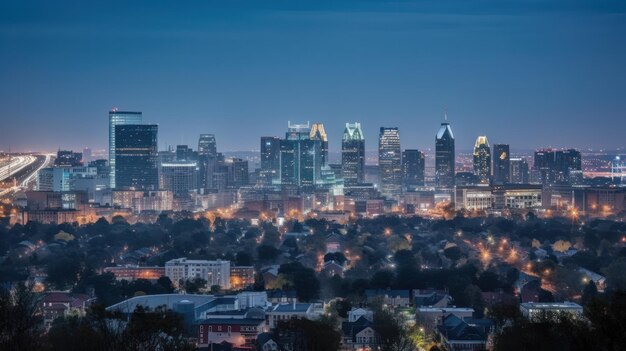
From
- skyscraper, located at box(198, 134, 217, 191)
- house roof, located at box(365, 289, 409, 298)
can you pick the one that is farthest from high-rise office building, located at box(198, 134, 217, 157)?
house roof, located at box(365, 289, 409, 298)

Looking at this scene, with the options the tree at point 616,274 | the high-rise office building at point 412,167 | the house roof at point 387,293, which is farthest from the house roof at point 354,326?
the high-rise office building at point 412,167

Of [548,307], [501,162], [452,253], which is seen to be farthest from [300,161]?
[548,307]

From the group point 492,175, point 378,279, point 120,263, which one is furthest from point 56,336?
point 492,175

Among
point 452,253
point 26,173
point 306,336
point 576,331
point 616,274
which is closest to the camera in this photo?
point 576,331

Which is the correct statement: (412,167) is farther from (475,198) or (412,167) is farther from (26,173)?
(26,173)

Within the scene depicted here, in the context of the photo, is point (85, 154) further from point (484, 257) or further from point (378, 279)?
point (378, 279)

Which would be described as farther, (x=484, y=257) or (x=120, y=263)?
(x=484, y=257)
